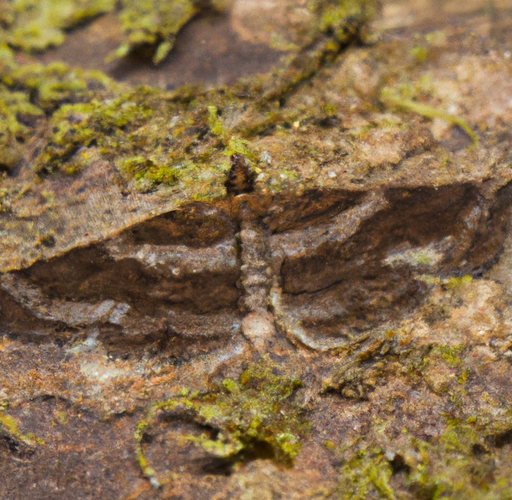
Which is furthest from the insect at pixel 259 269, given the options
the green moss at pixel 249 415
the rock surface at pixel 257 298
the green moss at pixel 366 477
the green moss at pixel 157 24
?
the green moss at pixel 157 24

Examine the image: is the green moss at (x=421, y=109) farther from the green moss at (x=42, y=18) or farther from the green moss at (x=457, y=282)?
the green moss at (x=42, y=18)

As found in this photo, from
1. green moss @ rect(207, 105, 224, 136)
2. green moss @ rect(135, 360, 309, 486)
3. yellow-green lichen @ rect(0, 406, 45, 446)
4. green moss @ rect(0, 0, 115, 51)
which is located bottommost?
yellow-green lichen @ rect(0, 406, 45, 446)

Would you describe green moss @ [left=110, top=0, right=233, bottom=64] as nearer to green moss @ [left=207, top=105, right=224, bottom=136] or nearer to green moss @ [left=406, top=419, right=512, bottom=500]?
green moss @ [left=207, top=105, right=224, bottom=136]

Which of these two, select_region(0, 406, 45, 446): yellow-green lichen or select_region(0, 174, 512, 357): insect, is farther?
select_region(0, 174, 512, 357): insect

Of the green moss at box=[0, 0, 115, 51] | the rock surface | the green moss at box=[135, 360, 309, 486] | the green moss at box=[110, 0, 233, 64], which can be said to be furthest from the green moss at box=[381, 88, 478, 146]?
the green moss at box=[0, 0, 115, 51]

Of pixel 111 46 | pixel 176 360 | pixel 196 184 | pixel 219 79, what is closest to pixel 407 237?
pixel 196 184

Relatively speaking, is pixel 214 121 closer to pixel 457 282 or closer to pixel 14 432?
pixel 457 282

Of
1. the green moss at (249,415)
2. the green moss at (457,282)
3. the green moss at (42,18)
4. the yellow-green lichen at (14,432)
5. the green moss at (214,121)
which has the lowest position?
the yellow-green lichen at (14,432)

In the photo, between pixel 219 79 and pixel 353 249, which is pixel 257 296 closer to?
pixel 353 249

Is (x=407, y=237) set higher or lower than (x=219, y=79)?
lower
